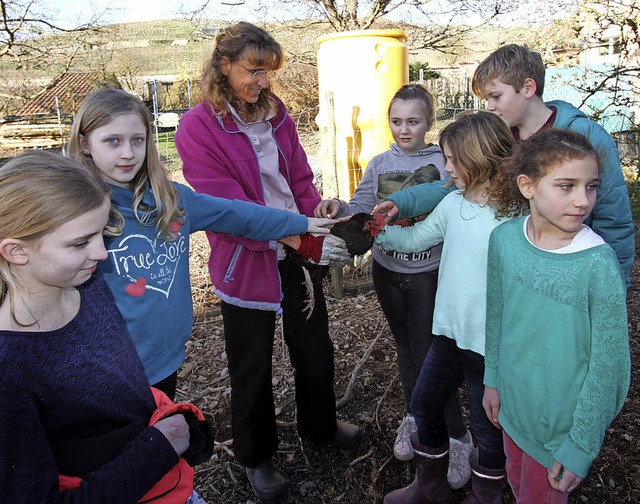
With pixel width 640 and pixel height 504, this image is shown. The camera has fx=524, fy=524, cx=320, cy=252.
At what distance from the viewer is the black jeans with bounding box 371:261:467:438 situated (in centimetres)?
254

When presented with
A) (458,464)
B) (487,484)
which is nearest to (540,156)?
(487,484)

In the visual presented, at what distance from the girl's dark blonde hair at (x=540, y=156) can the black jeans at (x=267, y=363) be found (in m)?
1.07

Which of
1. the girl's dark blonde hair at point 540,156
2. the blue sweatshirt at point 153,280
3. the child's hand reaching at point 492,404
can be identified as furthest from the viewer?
the child's hand reaching at point 492,404

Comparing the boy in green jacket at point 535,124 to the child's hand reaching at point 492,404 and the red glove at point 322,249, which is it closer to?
the red glove at point 322,249

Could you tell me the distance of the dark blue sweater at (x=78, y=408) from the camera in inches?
40.7

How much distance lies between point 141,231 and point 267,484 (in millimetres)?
1462

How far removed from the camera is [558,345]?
167 cm

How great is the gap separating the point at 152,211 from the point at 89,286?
0.49 meters

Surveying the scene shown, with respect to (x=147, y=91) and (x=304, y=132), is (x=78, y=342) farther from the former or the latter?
(x=147, y=91)

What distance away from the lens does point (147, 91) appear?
948 inches

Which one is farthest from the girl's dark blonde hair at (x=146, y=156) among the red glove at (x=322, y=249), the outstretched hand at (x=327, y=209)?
the outstretched hand at (x=327, y=209)

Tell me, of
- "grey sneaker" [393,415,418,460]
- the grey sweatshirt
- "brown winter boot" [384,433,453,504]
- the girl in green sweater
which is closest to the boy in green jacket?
the grey sweatshirt

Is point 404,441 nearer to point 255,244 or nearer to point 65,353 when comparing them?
point 255,244

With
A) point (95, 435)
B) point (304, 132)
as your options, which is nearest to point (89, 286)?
point (95, 435)
